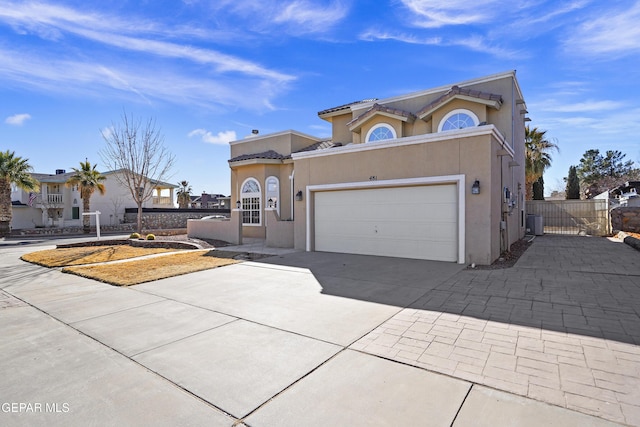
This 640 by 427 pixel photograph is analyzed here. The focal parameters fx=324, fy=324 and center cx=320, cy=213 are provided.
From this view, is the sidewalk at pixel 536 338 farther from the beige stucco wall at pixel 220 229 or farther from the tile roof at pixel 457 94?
the beige stucco wall at pixel 220 229

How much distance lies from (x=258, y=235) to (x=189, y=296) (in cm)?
1261

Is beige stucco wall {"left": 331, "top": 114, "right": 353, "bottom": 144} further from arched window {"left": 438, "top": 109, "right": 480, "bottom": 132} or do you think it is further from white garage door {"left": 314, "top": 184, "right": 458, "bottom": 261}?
white garage door {"left": 314, "top": 184, "right": 458, "bottom": 261}

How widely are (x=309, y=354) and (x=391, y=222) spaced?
748 centimetres

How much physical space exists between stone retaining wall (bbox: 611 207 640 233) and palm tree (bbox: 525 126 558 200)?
19.9 ft

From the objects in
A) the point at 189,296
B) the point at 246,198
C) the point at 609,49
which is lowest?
the point at 189,296

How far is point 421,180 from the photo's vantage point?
32.3ft

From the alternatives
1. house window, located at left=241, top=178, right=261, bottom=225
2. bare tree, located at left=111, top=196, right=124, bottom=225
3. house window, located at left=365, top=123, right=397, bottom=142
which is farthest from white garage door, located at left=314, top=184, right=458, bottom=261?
bare tree, located at left=111, top=196, right=124, bottom=225

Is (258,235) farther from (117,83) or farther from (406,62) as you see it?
→ (406,62)

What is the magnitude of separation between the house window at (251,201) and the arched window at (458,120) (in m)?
10.6

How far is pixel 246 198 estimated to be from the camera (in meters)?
19.5

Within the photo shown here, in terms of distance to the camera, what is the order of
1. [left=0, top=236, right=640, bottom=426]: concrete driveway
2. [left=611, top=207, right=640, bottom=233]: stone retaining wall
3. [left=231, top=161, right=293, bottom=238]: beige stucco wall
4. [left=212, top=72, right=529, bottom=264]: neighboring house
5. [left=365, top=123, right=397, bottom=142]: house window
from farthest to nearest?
[left=231, top=161, right=293, bottom=238]: beige stucco wall
[left=611, top=207, right=640, bottom=233]: stone retaining wall
[left=365, top=123, right=397, bottom=142]: house window
[left=212, top=72, right=529, bottom=264]: neighboring house
[left=0, top=236, right=640, bottom=426]: concrete driveway

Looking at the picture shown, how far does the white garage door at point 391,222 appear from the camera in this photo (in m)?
9.62

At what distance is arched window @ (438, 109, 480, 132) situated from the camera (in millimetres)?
13141

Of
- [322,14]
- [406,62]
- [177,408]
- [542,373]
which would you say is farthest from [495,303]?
[406,62]
